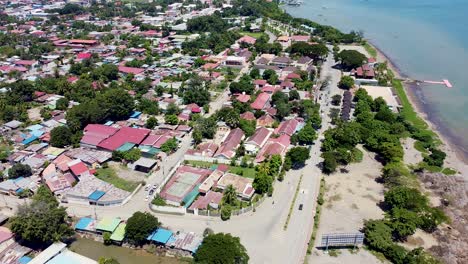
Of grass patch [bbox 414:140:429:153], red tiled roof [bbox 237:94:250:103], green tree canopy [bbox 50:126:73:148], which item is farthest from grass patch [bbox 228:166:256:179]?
grass patch [bbox 414:140:429:153]

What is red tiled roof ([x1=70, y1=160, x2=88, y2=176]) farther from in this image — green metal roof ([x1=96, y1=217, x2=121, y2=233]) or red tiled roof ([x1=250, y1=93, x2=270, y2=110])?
red tiled roof ([x1=250, y1=93, x2=270, y2=110])

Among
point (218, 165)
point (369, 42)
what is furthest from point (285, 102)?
point (369, 42)

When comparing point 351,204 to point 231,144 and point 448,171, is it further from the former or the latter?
point 231,144

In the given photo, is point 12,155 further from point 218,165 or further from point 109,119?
point 218,165

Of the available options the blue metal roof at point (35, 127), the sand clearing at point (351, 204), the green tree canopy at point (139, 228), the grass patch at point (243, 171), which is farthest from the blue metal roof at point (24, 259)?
the blue metal roof at point (35, 127)

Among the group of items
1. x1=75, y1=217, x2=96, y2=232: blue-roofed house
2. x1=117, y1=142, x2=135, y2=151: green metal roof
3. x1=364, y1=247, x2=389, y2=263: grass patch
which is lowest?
x1=75, y1=217, x2=96, y2=232: blue-roofed house

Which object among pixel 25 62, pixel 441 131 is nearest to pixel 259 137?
pixel 441 131
